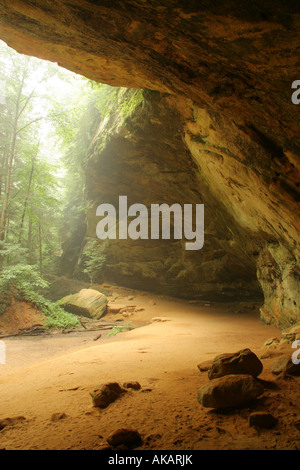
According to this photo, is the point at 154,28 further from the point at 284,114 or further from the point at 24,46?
the point at 24,46

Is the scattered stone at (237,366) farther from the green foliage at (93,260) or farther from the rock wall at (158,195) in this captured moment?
the green foliage at (93,260)

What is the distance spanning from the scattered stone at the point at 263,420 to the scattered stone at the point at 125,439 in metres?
0.92

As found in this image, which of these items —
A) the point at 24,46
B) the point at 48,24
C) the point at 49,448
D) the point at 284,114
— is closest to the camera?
Answer: the point at 49,448

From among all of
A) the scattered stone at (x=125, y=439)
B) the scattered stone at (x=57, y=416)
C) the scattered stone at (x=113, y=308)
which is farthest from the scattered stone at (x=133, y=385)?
the scattered stone at (x=113, y=308)

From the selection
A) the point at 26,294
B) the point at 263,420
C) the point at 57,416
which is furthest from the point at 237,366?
the point at 26,294

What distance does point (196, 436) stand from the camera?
76.0 inches

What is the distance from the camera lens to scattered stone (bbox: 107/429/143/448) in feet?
6.15

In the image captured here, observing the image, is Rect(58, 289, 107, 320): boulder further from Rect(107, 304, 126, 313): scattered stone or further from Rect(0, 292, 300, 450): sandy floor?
Rect(0, 292, 300, 450): sandy floor

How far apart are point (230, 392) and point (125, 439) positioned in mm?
1032

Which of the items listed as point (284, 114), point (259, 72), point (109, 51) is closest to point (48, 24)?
point (109, 51)

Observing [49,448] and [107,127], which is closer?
[49,448]

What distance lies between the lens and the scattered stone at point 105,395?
2.57m

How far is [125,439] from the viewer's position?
1.89 metres

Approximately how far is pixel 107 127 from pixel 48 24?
26.2 feet
